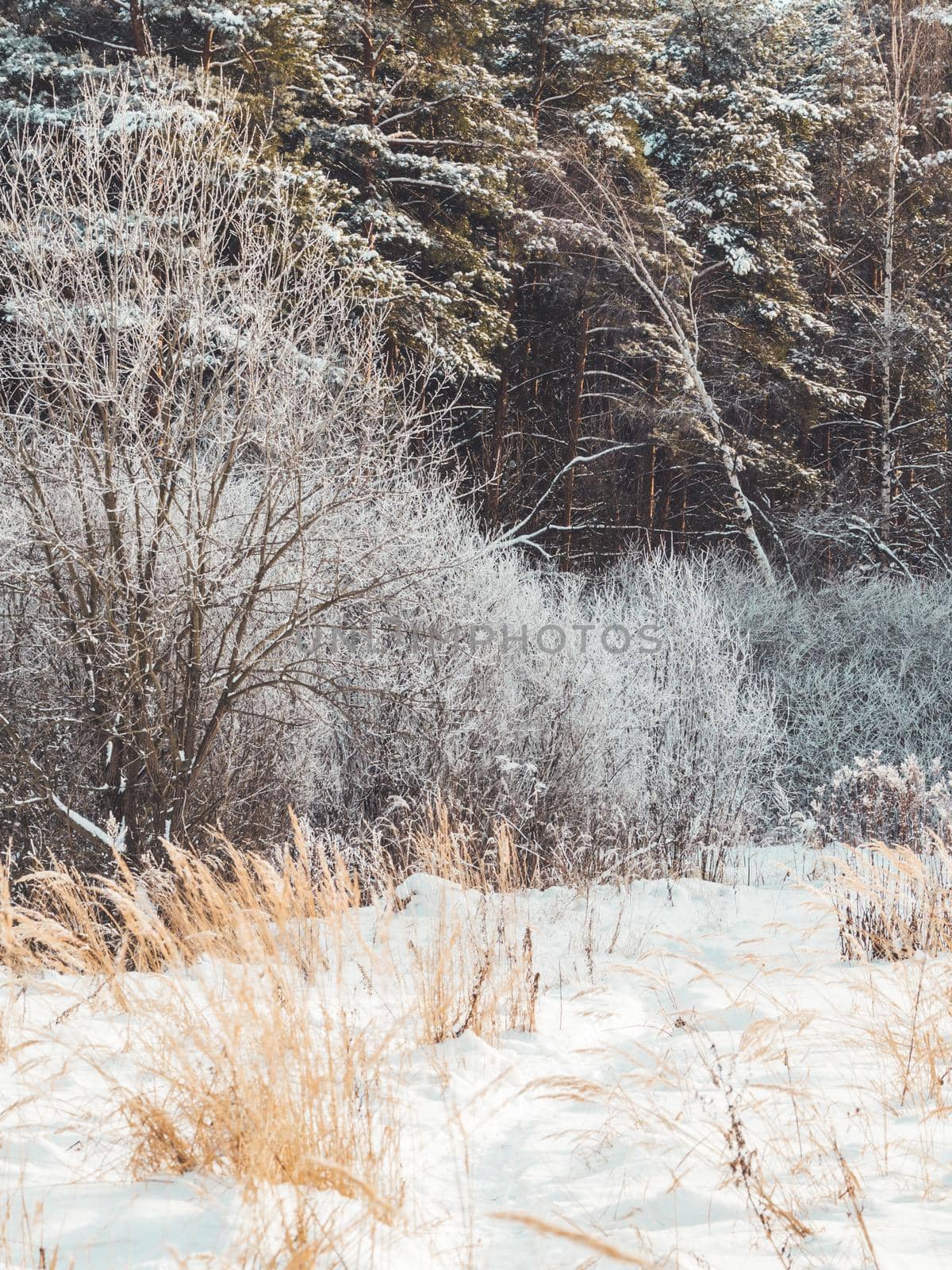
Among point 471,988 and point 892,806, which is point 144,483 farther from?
point 892,806

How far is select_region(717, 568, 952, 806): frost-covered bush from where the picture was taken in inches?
522

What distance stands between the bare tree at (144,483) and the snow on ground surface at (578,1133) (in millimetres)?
2810

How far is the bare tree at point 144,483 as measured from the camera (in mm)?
6641

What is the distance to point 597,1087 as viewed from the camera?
2764mm

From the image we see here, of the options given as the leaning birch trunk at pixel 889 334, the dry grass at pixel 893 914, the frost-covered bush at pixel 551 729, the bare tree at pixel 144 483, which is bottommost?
the frost-covered bush at pixel 551 729

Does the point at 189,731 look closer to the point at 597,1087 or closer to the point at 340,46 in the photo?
the point at 597,1087

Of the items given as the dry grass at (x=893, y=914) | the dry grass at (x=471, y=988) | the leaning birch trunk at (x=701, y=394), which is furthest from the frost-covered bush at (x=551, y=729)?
the leaning birch trunk at (x=701, y=394)

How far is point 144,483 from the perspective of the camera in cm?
681

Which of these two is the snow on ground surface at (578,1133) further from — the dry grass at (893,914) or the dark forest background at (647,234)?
the dark forest background at (647,234)

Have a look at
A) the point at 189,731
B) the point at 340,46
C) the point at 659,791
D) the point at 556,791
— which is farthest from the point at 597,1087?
the point at 340,46

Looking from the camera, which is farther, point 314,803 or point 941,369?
point 941,369

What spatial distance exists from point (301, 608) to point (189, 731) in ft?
4.12

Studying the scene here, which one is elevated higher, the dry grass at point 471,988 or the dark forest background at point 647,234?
the dark forest background at point 647,234

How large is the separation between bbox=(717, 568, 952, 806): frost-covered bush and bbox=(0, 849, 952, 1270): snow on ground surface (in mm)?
9213
